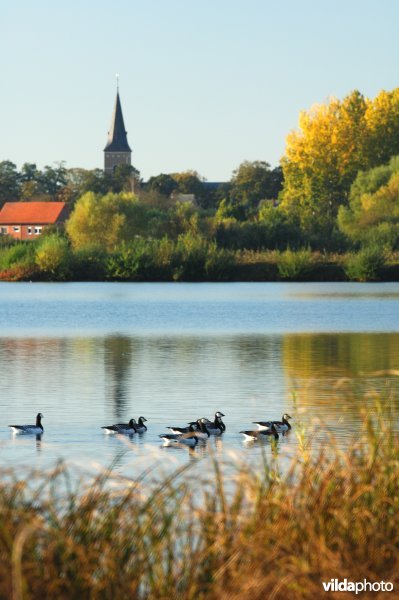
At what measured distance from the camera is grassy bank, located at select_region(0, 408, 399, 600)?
6.45 m

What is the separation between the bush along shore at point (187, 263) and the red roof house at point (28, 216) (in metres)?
88.0

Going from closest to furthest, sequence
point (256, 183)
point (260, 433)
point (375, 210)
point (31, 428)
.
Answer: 1. point (260, 433)
2. point (31, 428)
3. point (375, 210)
4. point (256, 183)

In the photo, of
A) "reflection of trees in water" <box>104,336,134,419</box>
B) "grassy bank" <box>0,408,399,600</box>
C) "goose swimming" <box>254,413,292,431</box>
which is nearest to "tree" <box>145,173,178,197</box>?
"reflection of trees in water" <box>104,336,134,419</box>

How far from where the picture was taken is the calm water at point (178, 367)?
16453 millimetres

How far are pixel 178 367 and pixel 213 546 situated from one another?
20.8 m

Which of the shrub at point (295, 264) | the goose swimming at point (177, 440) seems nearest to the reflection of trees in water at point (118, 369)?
the goose swimming at point (177, 440)

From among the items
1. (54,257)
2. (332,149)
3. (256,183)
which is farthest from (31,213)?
(54,257)

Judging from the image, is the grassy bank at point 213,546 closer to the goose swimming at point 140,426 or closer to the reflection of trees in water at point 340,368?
the reflection of trees in water at point 340,368

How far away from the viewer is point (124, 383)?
24547 mm

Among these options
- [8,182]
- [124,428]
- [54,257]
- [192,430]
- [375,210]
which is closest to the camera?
[192,430]

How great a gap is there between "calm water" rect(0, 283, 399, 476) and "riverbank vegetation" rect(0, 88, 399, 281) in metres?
15.5

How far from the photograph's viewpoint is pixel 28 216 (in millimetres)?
170500

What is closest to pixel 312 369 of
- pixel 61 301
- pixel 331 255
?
pixel 61 301

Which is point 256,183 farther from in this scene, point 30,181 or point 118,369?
point 118,369
